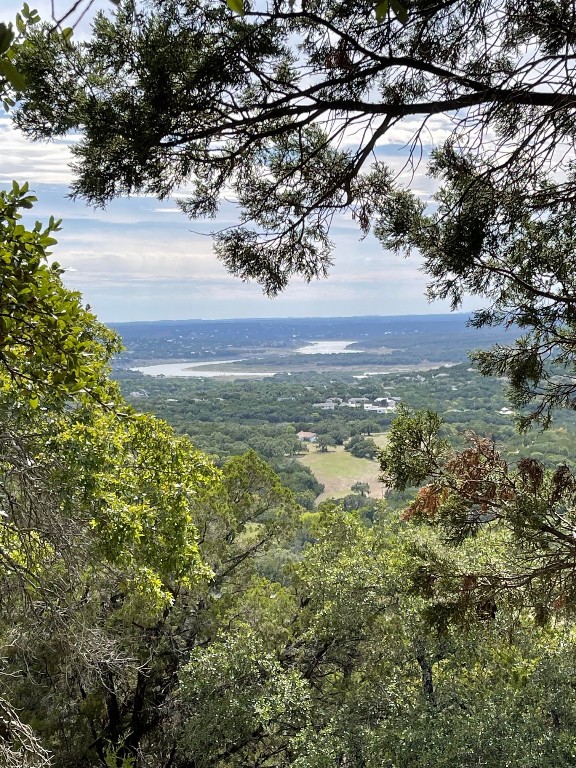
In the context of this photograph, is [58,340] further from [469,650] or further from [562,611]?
[469,650]

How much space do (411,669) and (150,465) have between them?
3.82 m

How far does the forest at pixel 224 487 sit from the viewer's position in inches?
110

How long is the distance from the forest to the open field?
30.6m

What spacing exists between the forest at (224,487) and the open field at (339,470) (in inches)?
1205

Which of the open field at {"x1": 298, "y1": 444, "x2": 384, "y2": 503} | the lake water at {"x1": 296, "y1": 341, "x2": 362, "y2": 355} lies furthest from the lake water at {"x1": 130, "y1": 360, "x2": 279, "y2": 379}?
the open field at {"x1": 298, "y1": 444, "x2": 384, "y2": 503}

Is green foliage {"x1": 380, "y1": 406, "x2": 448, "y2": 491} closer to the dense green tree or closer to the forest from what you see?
the forest

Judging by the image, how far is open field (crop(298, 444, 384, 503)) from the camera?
41312 mm

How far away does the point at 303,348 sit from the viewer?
156m

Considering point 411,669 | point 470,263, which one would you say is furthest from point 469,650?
point 470,263

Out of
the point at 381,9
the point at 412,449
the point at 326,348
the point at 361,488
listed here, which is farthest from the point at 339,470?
the point at 326,348

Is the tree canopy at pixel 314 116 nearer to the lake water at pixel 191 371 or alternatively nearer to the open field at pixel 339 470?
the open field at pixel 339 470

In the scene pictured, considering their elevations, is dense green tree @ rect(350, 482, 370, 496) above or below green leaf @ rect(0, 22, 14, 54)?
below

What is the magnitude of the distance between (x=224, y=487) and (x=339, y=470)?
135 feet

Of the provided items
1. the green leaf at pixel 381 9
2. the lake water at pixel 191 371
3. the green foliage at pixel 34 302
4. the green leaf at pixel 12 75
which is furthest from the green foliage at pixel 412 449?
the lake water at pixel 191 371
